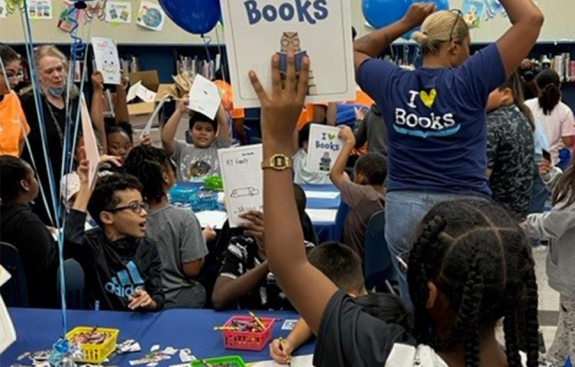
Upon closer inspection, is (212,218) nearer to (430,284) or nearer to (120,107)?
(120,107)

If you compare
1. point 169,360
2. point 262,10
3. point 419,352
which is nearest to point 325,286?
point 419,352

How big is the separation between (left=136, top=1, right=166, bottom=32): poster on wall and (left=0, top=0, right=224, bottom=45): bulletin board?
54mm

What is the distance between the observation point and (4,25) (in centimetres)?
740

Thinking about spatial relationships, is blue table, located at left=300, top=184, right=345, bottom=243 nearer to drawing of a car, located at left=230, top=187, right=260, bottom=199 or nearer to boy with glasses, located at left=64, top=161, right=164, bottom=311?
boy with glasses, located at left=64, top=161, right=164, bottom=311

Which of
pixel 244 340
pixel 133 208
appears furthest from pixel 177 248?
pixel 244 340

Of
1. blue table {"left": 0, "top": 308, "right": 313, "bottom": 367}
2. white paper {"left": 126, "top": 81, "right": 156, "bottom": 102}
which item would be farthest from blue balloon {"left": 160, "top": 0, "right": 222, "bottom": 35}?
white paper {"left": 126, "top": 81, "right": 156, "bottom": 102}

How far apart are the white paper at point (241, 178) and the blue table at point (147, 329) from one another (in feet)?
1.16

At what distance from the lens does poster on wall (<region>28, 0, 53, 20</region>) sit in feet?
24.5

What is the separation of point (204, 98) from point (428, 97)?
2.01 m

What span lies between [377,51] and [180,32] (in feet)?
20.5

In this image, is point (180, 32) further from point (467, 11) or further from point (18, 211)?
point (18, 211)

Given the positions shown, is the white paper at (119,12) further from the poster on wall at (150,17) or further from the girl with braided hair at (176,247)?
the girl with braided hair at (176,247)

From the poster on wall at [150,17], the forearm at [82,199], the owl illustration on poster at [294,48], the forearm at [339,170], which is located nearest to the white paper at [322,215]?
the forearm at [339,170]

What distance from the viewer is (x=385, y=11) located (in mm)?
4207
